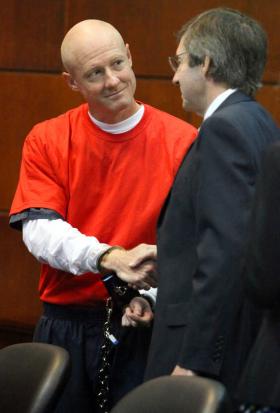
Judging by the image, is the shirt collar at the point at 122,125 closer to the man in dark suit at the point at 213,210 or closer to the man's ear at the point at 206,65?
the man in dark suit at the point at 213,210

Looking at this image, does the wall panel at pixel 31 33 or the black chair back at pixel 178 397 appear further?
the wall panel at pixel 31 33

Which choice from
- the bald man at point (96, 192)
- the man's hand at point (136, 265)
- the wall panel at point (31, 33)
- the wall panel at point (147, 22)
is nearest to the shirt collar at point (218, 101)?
the man's hand at point (136, 265)

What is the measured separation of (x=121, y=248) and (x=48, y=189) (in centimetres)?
34

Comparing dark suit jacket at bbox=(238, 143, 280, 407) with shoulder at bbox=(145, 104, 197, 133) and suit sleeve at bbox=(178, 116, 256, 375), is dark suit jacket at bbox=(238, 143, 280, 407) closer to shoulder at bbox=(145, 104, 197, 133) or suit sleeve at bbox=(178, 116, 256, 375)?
suit sleeve at bbox=(178, 116, 256, 375)

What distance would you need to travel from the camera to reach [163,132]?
3.37 m

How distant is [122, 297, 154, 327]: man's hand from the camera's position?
10.2 ft

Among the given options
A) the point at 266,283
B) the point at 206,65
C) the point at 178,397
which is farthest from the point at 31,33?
the point at 266,283

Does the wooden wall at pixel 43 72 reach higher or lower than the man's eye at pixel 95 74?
lower

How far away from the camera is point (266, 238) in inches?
81.0

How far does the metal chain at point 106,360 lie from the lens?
10.8 feet

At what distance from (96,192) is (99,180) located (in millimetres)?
41

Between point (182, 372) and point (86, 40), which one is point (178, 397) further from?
point (86, 40)

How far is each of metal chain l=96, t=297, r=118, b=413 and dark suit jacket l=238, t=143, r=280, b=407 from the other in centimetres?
120

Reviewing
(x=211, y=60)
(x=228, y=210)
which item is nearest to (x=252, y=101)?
(x=211, y=60)
